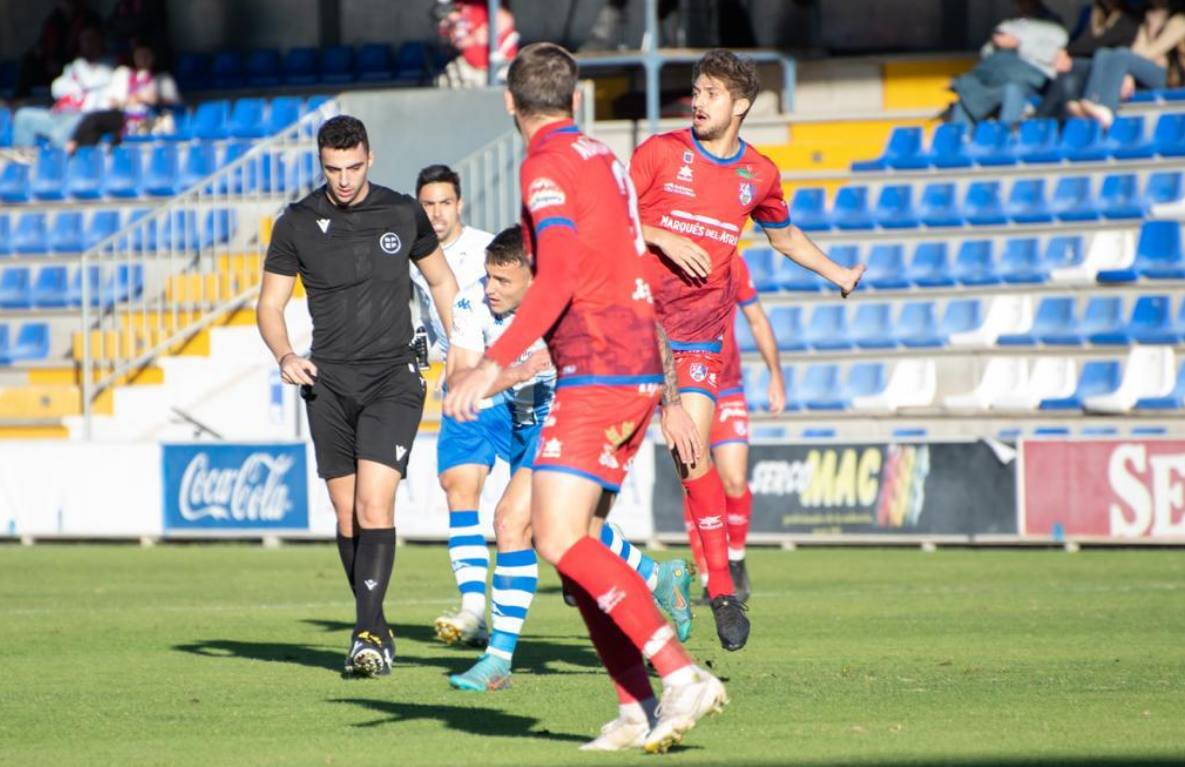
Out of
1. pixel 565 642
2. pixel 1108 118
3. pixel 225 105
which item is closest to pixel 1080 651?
pixel 565 642

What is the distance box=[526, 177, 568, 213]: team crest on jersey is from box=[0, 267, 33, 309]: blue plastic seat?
17920 mm

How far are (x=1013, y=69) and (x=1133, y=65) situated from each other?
126 cm

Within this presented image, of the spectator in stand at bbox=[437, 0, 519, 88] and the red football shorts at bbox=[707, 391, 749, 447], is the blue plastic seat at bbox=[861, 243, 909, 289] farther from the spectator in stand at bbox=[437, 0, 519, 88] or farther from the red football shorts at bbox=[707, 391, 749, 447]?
the red football shorts at bbox=[707, 391, 749, 447]

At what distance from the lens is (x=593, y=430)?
6.36 m

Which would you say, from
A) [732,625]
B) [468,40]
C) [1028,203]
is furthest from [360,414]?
[468,40]

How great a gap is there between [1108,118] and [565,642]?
13064 mm

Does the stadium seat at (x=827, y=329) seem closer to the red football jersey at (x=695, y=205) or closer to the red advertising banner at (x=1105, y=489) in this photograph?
the red advertising banner at (x=1105, y=489)

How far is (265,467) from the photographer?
1795cm

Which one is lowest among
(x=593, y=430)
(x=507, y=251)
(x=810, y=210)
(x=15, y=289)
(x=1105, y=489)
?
(x=1105, y=489)

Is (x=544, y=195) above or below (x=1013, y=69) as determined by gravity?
below

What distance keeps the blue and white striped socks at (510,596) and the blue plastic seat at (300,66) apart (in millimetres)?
19036

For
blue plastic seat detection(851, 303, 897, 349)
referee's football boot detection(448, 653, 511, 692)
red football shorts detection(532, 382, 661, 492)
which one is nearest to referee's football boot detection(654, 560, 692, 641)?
referee's football boot detection(448, 653, 511, 692)

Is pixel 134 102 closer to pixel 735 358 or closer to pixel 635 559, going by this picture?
pixel 735 358

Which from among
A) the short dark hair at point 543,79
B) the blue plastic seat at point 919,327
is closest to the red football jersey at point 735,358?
the short dark hair at point 543,79
